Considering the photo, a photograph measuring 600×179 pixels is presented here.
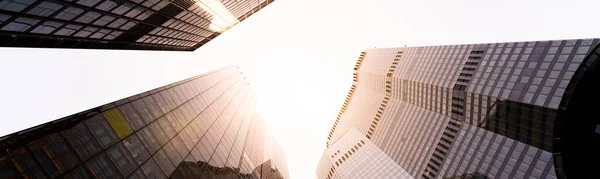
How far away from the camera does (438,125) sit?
115250 millimetres

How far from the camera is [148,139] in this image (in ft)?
86.0

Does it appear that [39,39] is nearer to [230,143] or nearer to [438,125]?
[230,143]

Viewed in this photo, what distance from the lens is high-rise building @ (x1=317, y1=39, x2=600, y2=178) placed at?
62.8 metres

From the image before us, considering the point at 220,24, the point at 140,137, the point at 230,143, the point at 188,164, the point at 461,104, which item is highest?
the point at 220,24

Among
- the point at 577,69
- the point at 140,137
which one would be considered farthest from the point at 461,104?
the point at 140,137

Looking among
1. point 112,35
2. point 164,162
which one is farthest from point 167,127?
point 112,35

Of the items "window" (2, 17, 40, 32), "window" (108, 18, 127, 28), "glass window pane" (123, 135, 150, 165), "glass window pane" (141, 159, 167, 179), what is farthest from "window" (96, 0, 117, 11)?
"glass window pane" (141, 159, 167, 179)

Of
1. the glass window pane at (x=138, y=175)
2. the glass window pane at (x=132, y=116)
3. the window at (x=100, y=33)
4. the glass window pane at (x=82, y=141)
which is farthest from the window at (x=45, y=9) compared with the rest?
the glass window pane at (x=138, y=175)

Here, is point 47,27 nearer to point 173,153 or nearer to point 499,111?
point 173,153

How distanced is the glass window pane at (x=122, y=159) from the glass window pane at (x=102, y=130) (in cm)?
45

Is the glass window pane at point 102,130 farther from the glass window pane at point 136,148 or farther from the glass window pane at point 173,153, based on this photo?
the glass window pane at point 173,153

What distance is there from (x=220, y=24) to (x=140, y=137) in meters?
48.7

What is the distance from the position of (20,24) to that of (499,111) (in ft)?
282

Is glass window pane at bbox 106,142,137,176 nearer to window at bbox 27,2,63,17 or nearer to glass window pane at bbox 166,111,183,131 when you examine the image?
glass window pane at bbox 166,111,183,131
